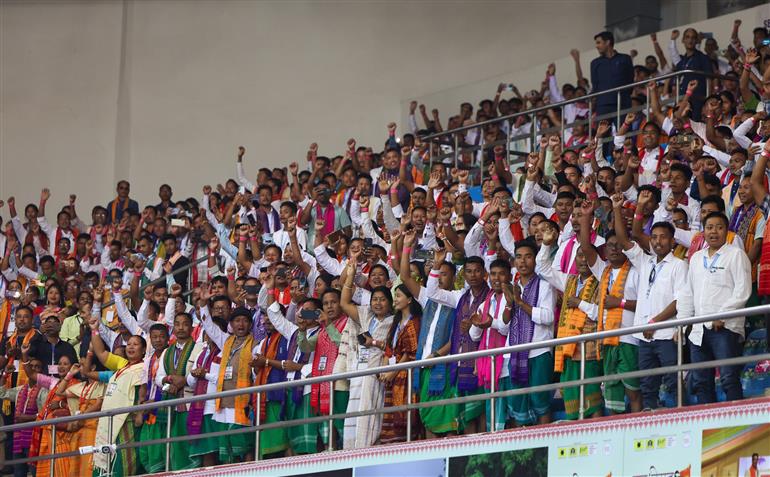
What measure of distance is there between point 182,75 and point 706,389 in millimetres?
12900

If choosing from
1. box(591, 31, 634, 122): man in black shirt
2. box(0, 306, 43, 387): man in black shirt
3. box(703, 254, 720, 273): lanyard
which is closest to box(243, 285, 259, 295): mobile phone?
box(0, 306, 43, 387): man in black shirt

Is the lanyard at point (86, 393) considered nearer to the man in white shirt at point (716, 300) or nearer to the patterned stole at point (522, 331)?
the patterned stole at point (522, 331)

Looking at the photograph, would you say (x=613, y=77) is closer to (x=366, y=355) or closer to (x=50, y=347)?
(x=366, y=355)

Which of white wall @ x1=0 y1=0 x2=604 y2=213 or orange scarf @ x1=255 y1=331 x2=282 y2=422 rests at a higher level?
white wall @ x1=0 y1=0 x2=604 y2=213

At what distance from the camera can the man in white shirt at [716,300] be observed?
780 centimetres

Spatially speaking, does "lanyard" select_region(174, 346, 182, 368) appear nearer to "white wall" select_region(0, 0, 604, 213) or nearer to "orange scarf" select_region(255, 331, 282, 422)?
"orange scarf" select_region(255, 331, 282, 422)

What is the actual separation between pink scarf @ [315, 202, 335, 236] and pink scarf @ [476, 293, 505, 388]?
3.79 meters

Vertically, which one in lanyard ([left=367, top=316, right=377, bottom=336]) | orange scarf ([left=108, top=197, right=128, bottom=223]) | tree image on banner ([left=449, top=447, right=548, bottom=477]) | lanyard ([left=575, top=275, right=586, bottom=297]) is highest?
orange scarf ([left=108, top=197, right=128, bottom=223])

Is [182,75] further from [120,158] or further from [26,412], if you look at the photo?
[26,412]

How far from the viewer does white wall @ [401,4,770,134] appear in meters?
14.6

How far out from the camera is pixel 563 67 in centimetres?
1655

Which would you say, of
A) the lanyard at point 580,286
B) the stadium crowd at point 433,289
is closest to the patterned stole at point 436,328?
the stadium crowd at point 433,289

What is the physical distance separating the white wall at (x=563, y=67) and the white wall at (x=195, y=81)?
0.81 metres

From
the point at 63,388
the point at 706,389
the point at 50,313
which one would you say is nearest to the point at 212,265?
the point at 50,313
